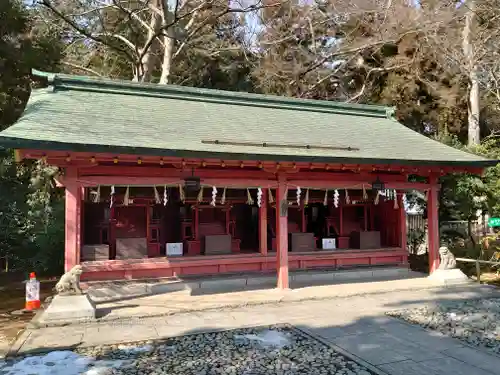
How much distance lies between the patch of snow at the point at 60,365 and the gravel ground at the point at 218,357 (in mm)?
12

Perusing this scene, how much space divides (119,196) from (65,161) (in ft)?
8.26

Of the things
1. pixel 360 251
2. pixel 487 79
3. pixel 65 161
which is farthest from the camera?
pixel 487 79

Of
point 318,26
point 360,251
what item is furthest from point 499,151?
point 318,26

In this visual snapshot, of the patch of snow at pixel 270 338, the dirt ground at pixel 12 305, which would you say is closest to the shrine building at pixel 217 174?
the dirt ground at pixel 12 305

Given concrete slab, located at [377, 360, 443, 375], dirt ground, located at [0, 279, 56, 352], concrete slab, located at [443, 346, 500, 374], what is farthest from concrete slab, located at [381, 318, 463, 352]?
dirt ground, located at [0, 279, 56, 352]

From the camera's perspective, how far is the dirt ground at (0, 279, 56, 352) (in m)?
7.40

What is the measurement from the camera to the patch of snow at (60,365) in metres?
5.16

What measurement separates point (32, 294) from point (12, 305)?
145 cm

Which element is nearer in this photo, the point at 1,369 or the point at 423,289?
the point at 1,369

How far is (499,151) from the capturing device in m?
15.2

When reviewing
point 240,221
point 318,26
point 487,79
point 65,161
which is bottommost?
point 240,221

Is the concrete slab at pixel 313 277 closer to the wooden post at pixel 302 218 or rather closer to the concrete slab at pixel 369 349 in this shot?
the wooden post at pixel 302 218

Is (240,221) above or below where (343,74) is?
below

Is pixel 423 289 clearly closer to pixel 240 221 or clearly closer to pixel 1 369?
pixel 240 221
